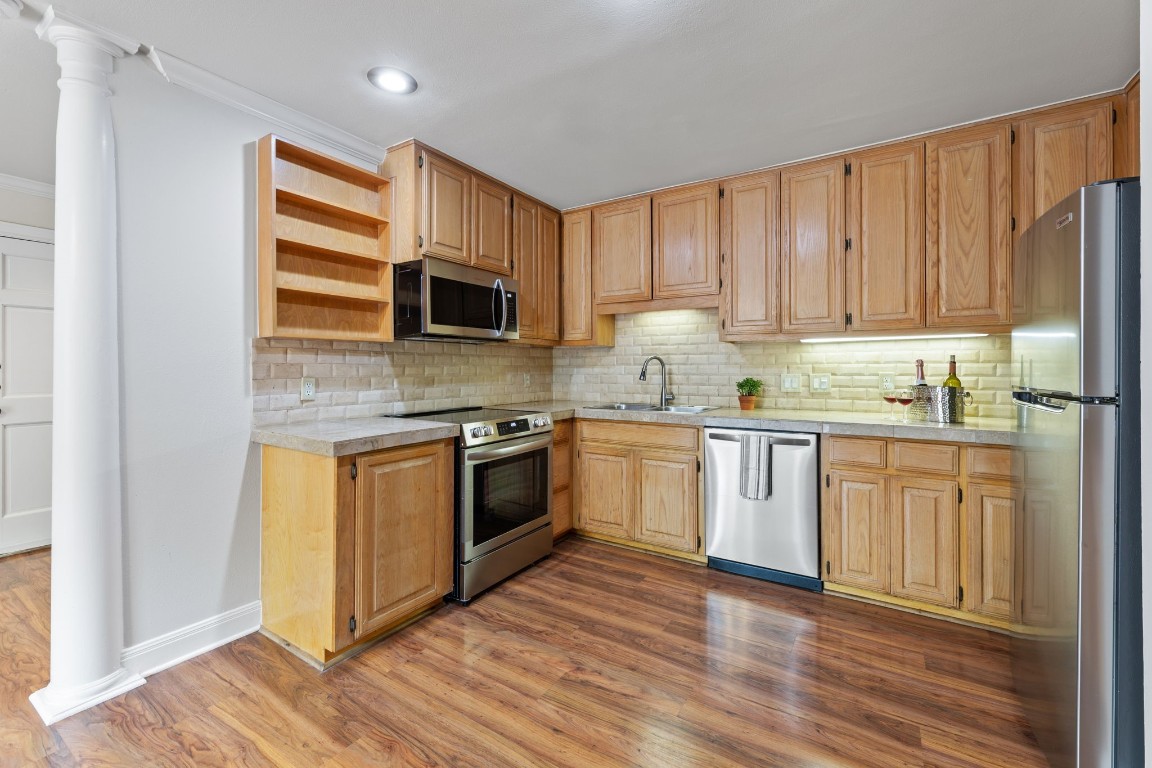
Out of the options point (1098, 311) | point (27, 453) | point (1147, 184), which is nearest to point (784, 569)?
point (1098, 311)

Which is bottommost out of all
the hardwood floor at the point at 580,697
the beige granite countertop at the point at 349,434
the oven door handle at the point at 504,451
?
the hardwood floor at the point at 580,697

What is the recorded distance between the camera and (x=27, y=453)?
3.46 m

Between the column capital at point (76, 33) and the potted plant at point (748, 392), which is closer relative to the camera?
the column capital at point (76, 33)

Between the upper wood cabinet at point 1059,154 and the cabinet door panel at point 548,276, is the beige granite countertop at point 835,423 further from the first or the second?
the upper wood cabinet at point 1059,154

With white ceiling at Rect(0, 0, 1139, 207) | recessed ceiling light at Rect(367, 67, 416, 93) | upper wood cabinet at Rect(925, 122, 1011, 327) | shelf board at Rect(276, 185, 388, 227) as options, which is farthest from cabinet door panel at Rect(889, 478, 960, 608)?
shelf board at Rect(276, 185, 388, 227)

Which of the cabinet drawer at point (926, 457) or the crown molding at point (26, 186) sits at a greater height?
the crown molding at point (26, 186)

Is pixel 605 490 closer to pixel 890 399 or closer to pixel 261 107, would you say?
pixel 890 399

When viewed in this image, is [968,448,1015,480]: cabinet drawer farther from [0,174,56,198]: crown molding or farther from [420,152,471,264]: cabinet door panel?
[0,174,56,198]: crown molding

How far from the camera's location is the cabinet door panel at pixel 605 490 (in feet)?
11.0

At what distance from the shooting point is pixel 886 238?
9.02 feet

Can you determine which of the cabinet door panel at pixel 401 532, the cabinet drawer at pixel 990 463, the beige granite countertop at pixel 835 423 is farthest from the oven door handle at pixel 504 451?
the cabinet drawer at pixel 990 463

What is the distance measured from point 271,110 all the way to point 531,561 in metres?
2.67

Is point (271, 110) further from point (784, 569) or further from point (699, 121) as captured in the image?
point (784, 569)

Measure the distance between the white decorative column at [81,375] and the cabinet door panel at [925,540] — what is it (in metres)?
3.36
